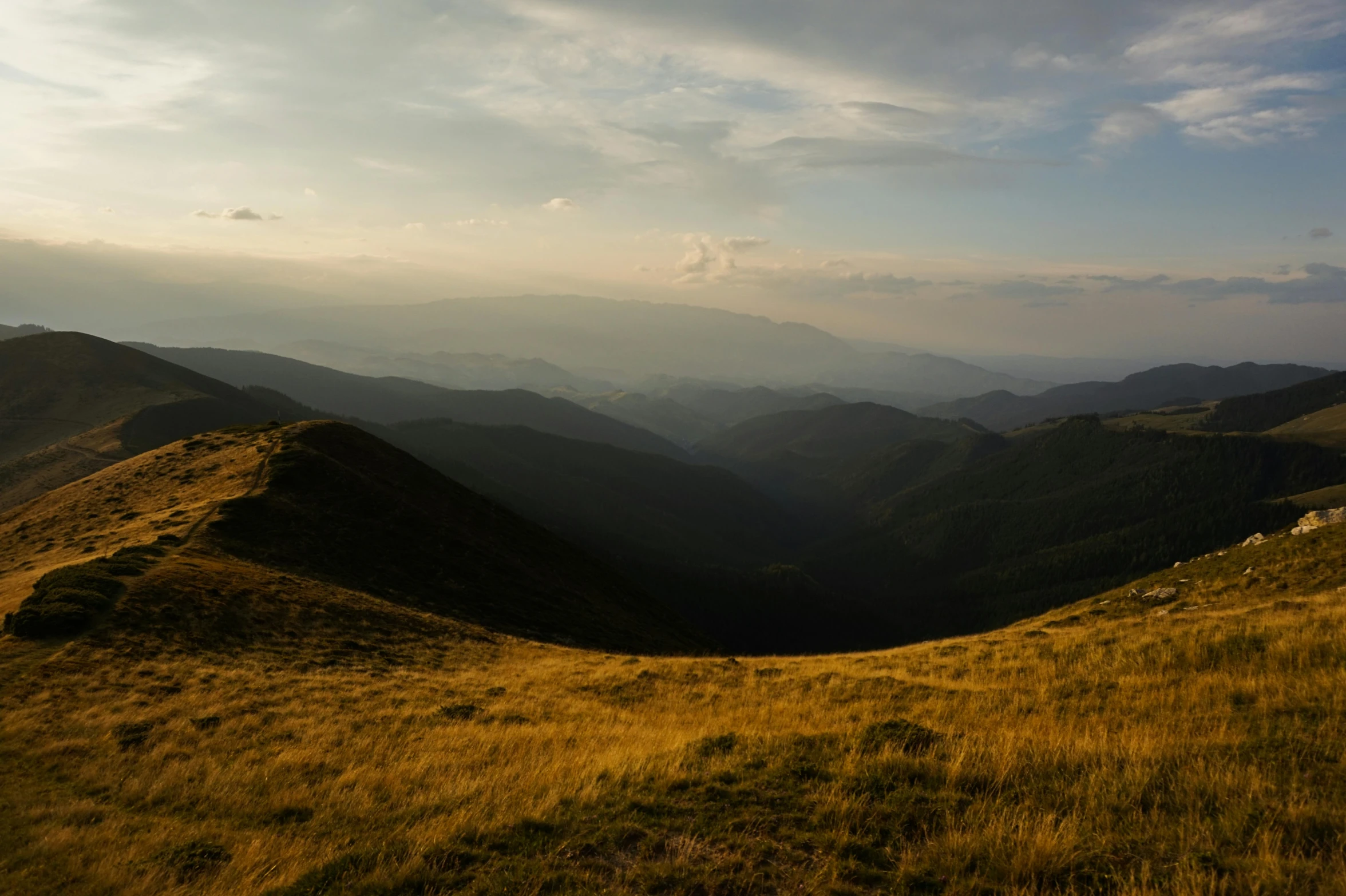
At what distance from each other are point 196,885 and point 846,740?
10764 mm

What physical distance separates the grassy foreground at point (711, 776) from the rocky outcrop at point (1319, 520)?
20.0m

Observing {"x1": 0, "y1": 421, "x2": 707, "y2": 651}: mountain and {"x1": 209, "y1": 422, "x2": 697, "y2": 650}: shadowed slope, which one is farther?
{"x1": 209, "y1": 422, "x2": 697, "y2": 650}: shadowed slope

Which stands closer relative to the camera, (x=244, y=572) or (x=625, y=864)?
(x=625, y=864)

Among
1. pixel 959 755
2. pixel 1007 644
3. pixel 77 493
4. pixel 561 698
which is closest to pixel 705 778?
pixel 959 755

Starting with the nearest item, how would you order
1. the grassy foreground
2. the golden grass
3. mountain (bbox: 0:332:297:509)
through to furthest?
the grassy foreground → the golden grass → mountain (bbox: 0:332:297:509)

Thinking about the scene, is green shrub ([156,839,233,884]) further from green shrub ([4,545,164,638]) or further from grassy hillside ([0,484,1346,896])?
green shrub ([4,545,164,638])

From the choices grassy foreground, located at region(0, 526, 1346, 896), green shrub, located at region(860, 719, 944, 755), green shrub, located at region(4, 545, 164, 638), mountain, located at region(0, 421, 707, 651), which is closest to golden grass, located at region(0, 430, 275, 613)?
Answer: mountain, located at region(0, 421, 707, 651)

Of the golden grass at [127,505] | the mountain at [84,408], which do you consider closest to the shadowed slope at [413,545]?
the golden grass at [127,505]

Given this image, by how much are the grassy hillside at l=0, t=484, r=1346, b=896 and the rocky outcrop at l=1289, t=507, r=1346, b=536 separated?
19.8 meters

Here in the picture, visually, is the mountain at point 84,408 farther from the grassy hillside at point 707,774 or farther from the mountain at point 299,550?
the grassy hillside at point 707,774

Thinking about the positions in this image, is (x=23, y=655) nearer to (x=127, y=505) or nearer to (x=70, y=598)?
(x=70, y=598)

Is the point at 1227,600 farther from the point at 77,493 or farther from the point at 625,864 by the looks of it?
the point at 77,493

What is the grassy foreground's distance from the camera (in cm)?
745

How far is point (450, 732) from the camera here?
1584cm
